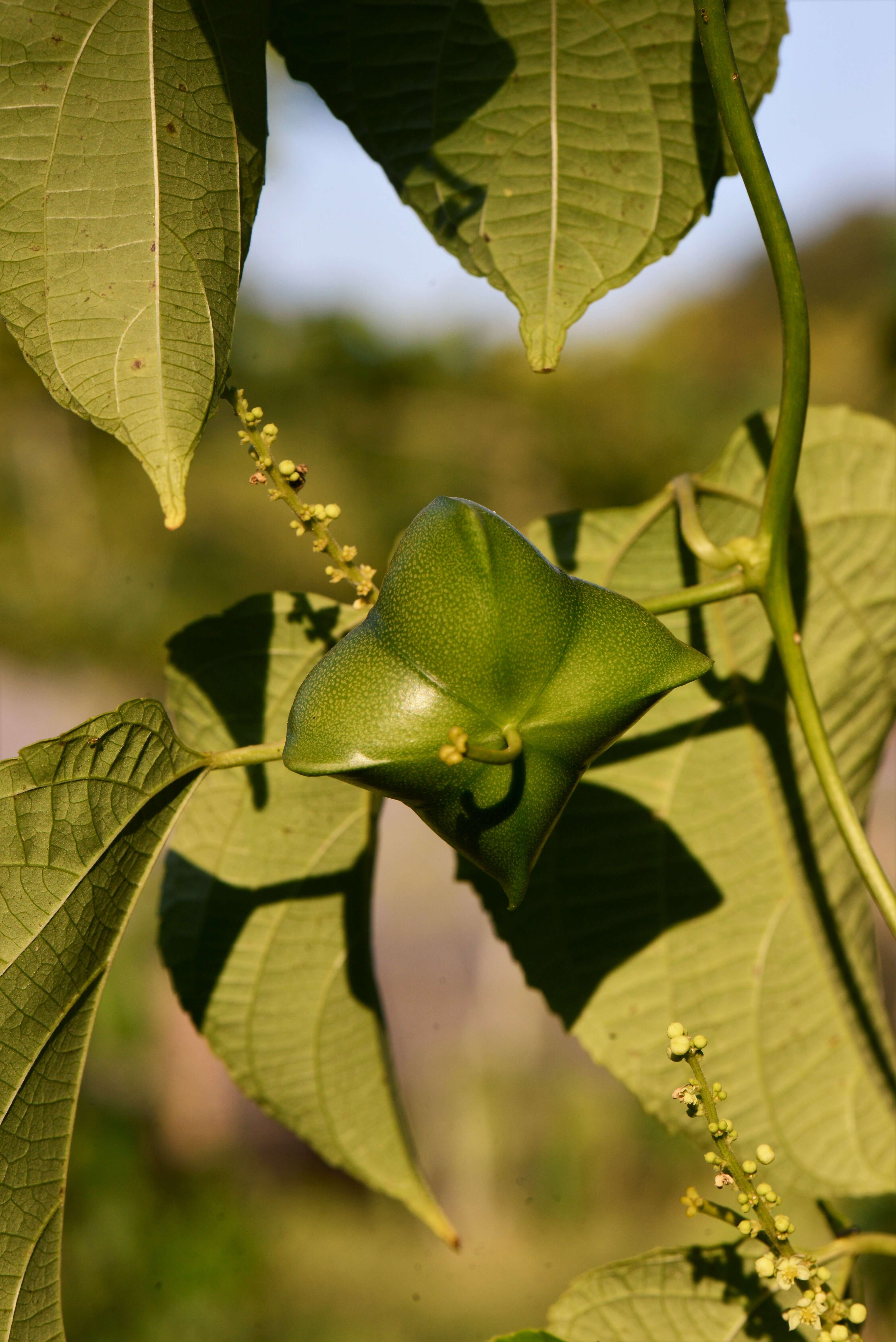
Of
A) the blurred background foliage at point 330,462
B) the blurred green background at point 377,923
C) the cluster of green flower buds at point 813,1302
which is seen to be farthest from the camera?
the blurred background foliage at point 330,462

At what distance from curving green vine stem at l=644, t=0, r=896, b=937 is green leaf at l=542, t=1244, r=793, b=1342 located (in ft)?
0.88

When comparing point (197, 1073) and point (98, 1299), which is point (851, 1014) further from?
point (197, 1073)

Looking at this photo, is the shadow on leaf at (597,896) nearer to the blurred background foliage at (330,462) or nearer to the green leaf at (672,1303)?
the green leaf at (672,1303)

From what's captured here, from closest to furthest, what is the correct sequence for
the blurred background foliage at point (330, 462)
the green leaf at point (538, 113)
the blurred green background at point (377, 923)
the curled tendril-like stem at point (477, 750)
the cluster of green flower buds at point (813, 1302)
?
1. the curled tendril-like stem at point (477, 750)
2. the cluster of green flower buds at point (813, 1302)
3. the green leaf at point (538, 113)
4. the blurred green background at point (377, 923)
5. the blurred background foliage at point (330, 462)

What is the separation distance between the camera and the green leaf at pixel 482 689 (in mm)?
445

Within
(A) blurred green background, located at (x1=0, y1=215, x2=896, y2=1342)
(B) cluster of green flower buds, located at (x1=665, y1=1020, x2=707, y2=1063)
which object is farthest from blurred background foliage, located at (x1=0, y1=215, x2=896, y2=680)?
(B) cluster of green flower buds, located at (x1=665, y1=1020, x2=707, y2=1063)

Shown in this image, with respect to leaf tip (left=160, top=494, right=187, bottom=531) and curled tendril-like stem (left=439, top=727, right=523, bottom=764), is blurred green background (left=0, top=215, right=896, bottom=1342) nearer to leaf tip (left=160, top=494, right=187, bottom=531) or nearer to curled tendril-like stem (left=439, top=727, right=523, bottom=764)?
curled tendril-like stem (left=439, top=727, right=523, bottom=764)

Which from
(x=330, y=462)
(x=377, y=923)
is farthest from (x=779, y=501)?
(x=330, y=462)

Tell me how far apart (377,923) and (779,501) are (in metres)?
4.75

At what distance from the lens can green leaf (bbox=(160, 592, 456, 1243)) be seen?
715 mm

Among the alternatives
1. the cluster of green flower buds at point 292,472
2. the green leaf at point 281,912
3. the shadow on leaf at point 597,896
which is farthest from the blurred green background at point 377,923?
the cluster of green flower buds at point 292,472


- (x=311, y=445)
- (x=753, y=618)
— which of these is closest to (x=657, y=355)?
(x=311, y=445)

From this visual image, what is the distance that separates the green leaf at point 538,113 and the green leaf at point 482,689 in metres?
0.22

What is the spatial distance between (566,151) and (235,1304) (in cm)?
306
